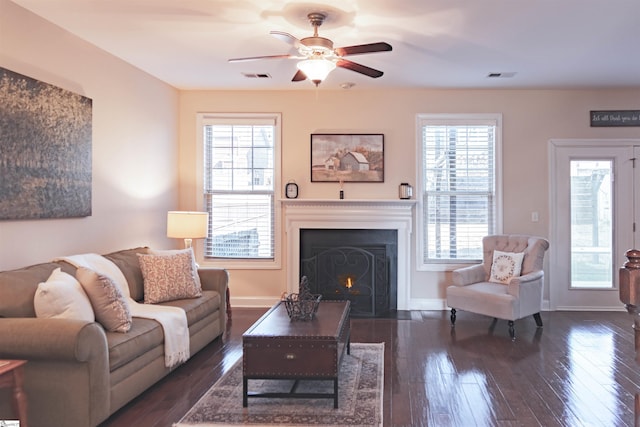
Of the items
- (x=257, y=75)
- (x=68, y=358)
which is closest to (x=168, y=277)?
(x=68, y=358)

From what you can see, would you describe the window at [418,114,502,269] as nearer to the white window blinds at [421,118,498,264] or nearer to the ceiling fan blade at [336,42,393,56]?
the white window blinds at [421,118,498,264]

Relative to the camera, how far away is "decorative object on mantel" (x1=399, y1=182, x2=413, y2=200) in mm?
5699

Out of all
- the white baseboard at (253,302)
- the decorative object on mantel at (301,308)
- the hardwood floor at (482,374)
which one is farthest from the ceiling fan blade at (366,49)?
the white baseboard at (253,302)

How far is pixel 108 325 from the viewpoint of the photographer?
302 cm

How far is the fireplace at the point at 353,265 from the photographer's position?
5621 millimetres

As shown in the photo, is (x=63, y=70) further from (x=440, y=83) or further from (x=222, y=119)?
(x=440, y=83)

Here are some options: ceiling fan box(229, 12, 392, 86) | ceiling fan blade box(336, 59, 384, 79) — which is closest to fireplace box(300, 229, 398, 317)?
ceiling fan blade box(336, 59, 384, 79)

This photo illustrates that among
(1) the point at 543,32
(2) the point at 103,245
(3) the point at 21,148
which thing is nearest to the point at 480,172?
(1) the point at 543,32

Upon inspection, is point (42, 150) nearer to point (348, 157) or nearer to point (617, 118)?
point (348, 157)

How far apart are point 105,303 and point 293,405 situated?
1.37m

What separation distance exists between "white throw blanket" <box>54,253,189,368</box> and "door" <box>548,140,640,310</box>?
4.42 metres

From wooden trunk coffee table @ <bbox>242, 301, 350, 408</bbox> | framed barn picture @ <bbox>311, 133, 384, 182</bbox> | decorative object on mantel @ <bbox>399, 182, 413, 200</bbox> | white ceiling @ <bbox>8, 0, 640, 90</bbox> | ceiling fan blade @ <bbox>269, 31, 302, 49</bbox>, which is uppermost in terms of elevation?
white ceiling @ <bbox>8, 0, 640, 90</bbox>

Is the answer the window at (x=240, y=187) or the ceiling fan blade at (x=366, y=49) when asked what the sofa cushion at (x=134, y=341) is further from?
the window at (x=240, y=187)

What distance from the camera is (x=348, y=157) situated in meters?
5.81
